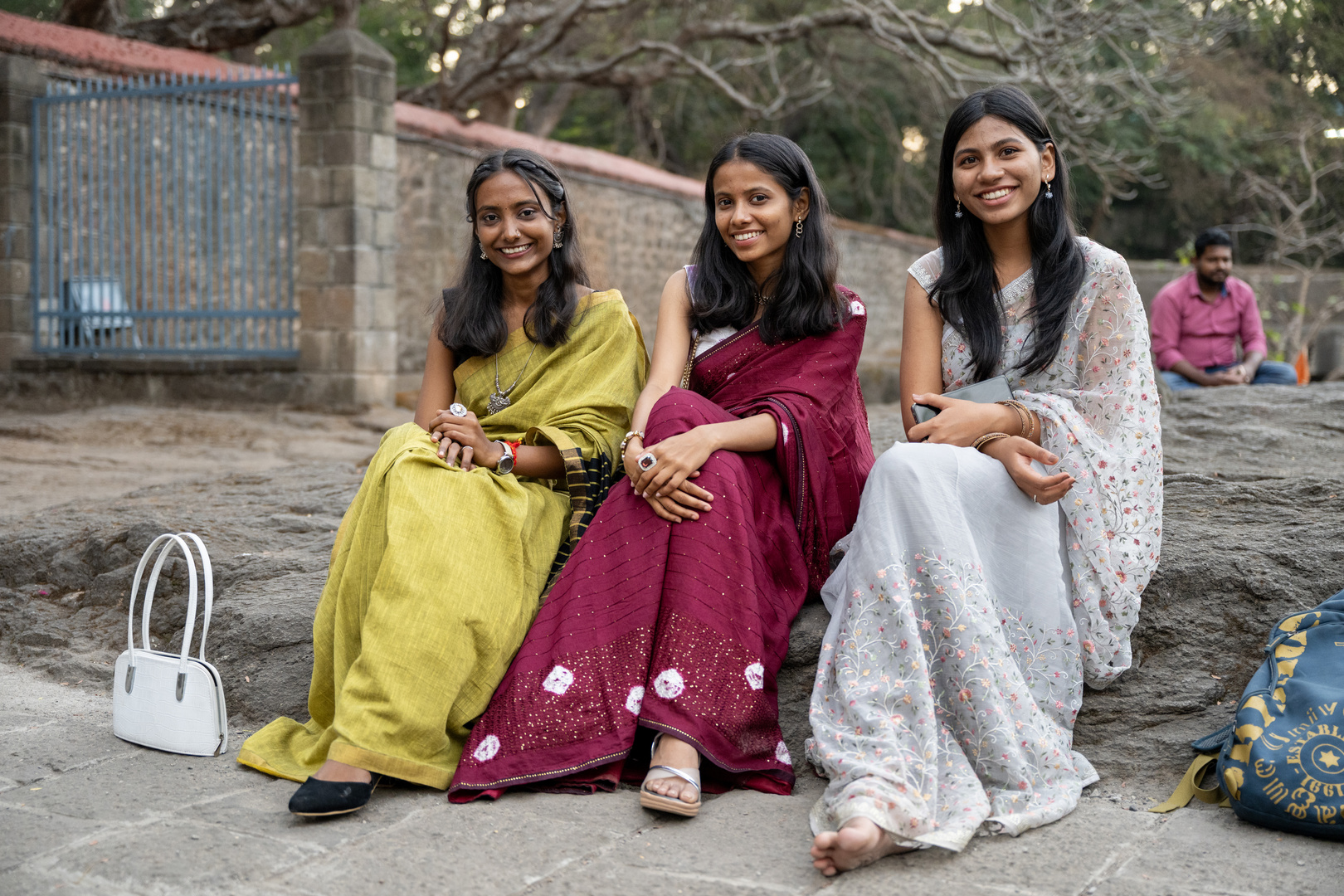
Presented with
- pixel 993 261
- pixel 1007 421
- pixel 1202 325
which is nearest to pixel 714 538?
pixel 1007 421

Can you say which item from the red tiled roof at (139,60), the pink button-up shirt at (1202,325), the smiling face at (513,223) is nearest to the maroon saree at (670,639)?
the smiling face at (513,223)

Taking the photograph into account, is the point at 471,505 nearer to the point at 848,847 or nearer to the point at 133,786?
the point at 133,786

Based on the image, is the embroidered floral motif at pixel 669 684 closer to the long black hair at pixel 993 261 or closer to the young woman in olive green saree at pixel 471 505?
the young woman in olive green saree at pixel 471 505

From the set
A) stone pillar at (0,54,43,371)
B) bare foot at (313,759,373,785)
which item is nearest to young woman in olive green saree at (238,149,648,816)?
bare foot at (313,759,373,785)

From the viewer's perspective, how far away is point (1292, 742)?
202 centimetres

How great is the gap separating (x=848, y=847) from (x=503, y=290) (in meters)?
1.87

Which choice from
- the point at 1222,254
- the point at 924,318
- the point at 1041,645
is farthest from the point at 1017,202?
the point at 1222,254

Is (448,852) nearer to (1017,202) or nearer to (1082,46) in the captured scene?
(1017,202)

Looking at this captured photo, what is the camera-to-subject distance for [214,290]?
8.74 metres

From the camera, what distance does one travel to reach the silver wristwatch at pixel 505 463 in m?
2.69

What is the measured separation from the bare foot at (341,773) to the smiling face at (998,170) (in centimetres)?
180

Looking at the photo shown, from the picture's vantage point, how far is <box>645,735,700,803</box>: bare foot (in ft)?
6.80

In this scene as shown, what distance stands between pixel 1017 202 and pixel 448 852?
1.84 m

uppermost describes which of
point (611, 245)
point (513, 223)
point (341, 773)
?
point (611, 245)
